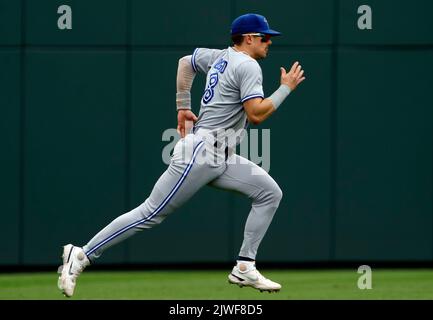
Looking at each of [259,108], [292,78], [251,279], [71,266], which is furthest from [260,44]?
[71,266]

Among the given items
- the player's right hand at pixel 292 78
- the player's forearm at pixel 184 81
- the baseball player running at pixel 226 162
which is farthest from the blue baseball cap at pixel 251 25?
the player's forearm at pixel 184 81

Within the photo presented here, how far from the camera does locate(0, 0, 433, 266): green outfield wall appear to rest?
10.2 m

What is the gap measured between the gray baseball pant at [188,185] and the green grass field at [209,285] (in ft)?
5.98

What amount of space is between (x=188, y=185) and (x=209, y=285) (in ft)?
9.22

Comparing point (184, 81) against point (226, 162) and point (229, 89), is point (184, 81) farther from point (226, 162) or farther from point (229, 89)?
point (226, 162)

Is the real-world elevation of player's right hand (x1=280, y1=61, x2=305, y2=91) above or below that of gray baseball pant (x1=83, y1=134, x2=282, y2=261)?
above

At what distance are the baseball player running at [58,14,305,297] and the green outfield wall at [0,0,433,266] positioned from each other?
3.18 m

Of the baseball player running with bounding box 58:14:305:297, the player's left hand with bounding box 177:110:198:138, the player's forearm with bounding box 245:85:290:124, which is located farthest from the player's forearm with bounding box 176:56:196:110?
the player's forearm with bounding box 245:85:290:124

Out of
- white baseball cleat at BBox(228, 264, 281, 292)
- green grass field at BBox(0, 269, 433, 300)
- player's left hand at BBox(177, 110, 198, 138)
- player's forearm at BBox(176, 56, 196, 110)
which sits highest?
player's forearm at BBox(176, 56, 196, 110)

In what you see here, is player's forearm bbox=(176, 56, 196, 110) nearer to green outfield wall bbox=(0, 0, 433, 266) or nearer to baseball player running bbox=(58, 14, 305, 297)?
baseball player running bbox=(58, 14, 305, 297)

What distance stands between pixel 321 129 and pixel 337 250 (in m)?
1.21

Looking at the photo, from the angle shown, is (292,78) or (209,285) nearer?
(292,78)

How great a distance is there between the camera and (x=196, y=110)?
1022 centimetres

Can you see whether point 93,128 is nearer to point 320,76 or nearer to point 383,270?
point 320,76
